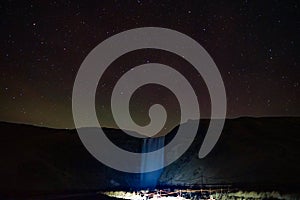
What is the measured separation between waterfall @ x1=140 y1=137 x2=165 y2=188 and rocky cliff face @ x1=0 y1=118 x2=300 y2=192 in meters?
1.16

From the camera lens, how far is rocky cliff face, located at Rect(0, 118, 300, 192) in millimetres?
35500

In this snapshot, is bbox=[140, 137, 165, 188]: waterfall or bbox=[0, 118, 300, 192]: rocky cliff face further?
bbox=[140, 137, 165, 188]: waterfall

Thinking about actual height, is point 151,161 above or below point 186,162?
above

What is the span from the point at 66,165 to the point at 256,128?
1012 inches

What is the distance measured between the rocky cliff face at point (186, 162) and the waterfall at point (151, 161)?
1156mm

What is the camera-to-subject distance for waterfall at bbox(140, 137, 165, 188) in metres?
45.8

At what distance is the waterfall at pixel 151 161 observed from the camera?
4575cm

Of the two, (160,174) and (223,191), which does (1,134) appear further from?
(223,191)

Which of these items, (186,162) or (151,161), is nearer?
(186,162)

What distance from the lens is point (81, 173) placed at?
153 feet

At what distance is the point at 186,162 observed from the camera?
43688 millimetres

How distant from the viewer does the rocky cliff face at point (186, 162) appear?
35500 millimetres

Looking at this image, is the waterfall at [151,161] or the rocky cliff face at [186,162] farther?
the waterfall at [151,161]

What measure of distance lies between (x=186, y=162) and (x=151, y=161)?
7.07 m
